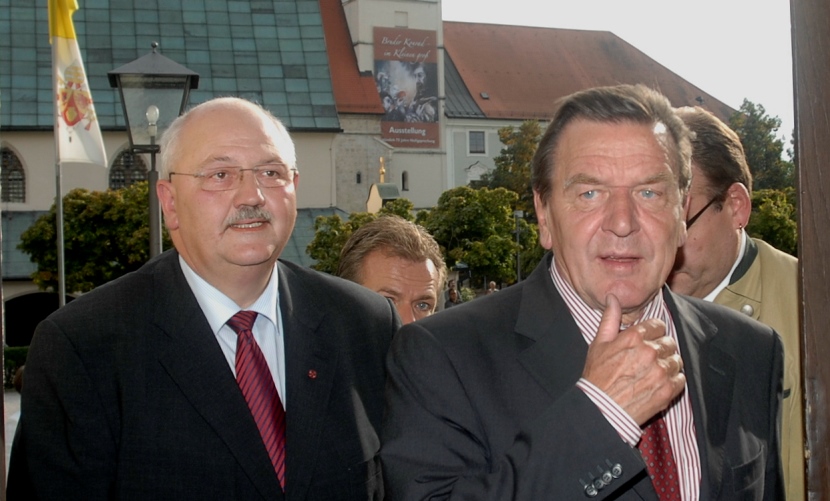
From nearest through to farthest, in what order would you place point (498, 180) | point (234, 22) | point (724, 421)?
point (724, 421) → point (234, 22) → point (498, 180)

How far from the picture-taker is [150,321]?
295 cm

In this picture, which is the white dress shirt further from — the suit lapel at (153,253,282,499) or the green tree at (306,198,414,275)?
the green tree at (306,198,414,275)

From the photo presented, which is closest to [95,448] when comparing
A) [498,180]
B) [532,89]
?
[498,180]

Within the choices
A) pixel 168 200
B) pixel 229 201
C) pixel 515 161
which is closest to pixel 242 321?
pixel 229 201

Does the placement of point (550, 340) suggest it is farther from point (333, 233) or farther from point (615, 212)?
point (333, 233)

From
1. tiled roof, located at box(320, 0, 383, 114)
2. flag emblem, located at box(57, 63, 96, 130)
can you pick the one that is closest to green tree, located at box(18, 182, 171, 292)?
flag emblem, located at box(57, 63, 96, 130)

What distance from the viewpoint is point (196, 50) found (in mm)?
46500

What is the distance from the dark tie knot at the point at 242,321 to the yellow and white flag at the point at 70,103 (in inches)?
409

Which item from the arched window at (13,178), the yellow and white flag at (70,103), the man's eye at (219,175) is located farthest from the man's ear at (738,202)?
the arched window at (13,178)

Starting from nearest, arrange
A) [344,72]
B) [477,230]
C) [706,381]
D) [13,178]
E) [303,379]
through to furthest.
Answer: [706,381], [303,379], [477,230], [13,178], [344,72]

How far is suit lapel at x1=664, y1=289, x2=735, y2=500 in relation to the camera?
2.40 m

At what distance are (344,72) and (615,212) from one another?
198 feet

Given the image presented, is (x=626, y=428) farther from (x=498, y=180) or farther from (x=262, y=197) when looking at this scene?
(x=498, y=180)

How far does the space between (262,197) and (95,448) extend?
2.59ft
